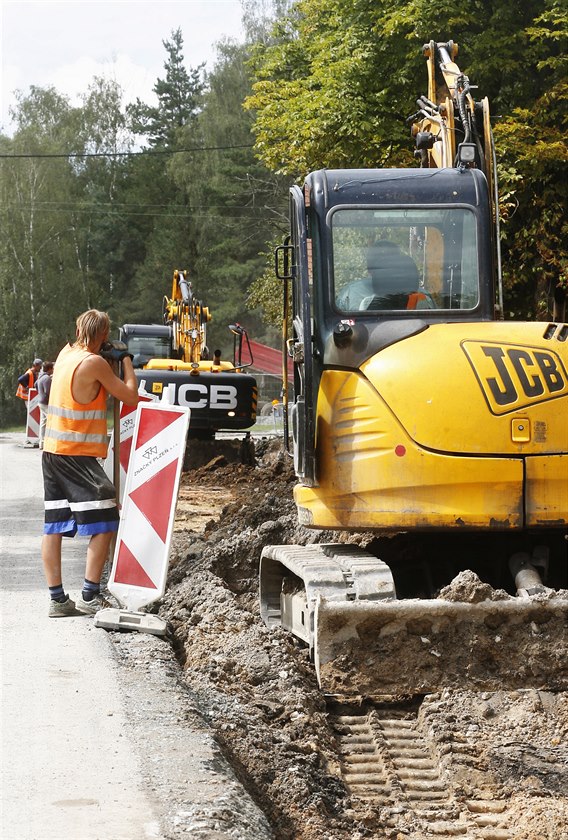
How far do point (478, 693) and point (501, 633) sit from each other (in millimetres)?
519

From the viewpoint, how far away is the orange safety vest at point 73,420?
7918mm

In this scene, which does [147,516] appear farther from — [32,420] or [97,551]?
[32,420]

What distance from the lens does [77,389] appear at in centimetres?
791

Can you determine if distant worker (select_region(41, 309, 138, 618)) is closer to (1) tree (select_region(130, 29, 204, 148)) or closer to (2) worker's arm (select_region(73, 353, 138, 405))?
(2) worker's arm (select_region(73, 353, 138, 405))

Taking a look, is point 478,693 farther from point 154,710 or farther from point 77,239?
point 77,239

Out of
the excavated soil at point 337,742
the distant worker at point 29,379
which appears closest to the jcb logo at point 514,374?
the excavated soil at point 337,742

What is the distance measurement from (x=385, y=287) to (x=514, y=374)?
103 cm

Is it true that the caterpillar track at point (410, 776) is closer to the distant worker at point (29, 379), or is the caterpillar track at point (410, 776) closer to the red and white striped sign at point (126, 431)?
the red and white striped sign at point (126, 431)

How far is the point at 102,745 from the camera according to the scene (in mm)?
5156

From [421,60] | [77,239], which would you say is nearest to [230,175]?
[77,239]

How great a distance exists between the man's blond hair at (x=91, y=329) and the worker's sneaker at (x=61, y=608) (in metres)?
1.74

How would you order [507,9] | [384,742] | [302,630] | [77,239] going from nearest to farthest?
[384,742]
[302,630]
[507,9]
[77,239]

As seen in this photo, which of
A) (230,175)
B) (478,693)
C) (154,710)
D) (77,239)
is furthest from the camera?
(77,239)

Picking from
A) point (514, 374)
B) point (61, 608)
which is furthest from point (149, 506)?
point (514, 374)
